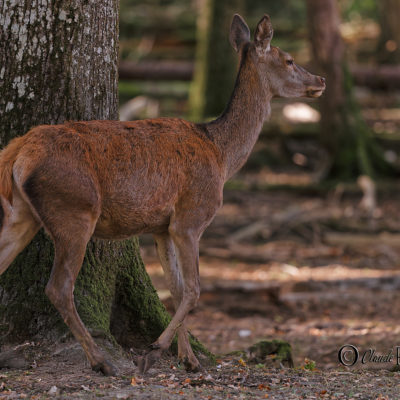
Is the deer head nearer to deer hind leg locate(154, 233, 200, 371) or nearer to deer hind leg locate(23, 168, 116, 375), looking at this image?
deer hind leg locate(154, 233, 200, 371)

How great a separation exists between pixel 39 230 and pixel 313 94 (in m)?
2.82

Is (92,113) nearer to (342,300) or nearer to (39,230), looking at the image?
(39,230)

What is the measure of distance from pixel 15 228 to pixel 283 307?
5244 millimetres

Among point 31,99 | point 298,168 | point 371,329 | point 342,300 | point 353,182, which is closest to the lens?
point 31,99

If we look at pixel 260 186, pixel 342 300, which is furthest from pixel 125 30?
pixel 342 300

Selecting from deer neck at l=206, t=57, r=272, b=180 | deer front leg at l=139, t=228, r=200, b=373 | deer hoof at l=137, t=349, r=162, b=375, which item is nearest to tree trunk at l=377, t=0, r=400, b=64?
deer neck at l=206, t=57, r=272, b=180

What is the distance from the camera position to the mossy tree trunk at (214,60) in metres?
19.7

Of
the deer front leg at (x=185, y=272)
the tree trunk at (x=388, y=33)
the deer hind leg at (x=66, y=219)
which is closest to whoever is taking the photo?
the deer hind leg at (x=66, y=219)

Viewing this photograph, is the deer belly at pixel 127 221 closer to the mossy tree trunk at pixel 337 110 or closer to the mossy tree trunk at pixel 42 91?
the mossy tree trunk at pixel 42 91

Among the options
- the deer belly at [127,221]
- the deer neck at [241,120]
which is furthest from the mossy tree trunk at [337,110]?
the deer belly at [127,221]

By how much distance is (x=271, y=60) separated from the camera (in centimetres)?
666

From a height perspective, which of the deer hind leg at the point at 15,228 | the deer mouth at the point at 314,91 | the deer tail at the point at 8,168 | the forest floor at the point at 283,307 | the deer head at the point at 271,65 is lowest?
the forest floor at the point at 283,307

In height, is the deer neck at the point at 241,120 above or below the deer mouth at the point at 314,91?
below

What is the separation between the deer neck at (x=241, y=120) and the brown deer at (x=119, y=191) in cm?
1
